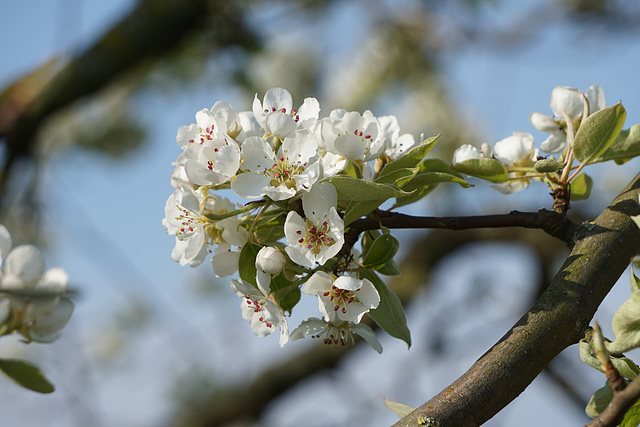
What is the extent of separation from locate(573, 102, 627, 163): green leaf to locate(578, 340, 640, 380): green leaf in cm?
30

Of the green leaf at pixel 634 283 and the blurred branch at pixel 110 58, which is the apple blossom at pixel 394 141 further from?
the blurred branch at pixel 110 58

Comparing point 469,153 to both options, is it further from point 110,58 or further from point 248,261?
point 110,58

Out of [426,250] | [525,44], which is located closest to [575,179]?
[426,250]

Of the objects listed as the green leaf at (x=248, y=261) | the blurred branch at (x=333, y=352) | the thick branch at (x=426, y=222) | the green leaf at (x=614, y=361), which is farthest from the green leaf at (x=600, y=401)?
the blurred branch at (x=333, y=352)

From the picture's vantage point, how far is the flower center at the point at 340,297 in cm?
79

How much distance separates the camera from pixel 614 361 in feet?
2.46

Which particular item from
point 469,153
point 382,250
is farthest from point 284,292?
point 469,153

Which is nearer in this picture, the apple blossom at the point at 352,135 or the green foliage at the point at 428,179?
the apple blossom at the point at 352,135

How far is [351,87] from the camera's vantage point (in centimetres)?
540

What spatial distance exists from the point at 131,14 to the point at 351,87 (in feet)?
→ 8.08

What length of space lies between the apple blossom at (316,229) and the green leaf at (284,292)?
59 millimetres

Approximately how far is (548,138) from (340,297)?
45cm

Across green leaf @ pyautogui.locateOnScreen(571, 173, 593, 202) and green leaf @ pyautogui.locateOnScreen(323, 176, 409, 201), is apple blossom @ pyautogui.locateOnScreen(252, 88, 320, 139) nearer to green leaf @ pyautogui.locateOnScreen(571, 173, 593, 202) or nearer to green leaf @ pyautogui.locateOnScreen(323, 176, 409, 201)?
green leaf @ pyautogui.locateOnScreen(323, 176, 409, 201)

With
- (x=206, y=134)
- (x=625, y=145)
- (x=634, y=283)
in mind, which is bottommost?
(x=634, y=283)
